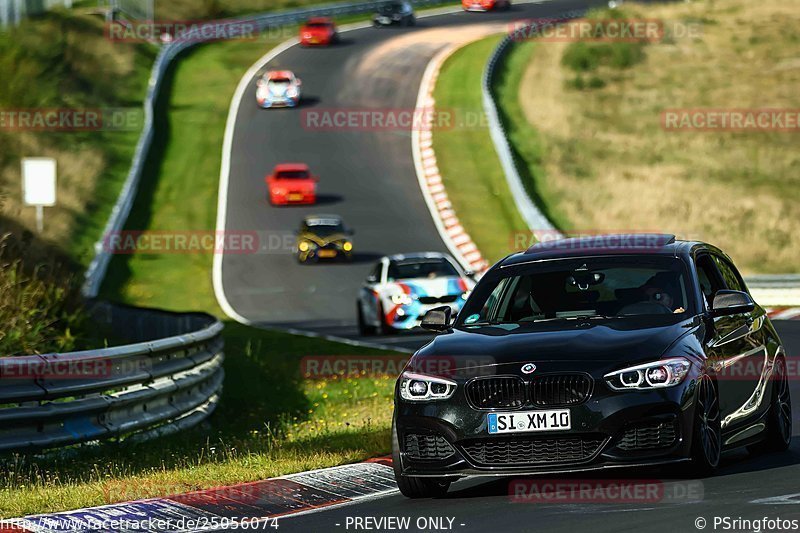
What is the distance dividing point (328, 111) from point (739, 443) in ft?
169

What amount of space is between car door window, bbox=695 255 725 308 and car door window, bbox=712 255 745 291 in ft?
0.56

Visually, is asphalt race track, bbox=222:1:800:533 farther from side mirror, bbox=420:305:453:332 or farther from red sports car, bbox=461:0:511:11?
side mirror, bbox=420:305:453:332

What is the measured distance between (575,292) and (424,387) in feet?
5.11

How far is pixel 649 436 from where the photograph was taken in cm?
871

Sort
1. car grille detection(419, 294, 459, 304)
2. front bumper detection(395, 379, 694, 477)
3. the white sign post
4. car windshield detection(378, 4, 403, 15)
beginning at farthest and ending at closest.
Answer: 1. car windshield detection(378, 4, 403, 15)
2. the white sign post
3. car grille detection(419, 294, 459, 304)
4. front bumper detection(395, 379, 694, 477)

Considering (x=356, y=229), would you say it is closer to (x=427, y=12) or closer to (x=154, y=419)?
(x=154, y=419)

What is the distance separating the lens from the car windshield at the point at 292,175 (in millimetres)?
48125

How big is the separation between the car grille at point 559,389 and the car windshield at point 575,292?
1094 mm

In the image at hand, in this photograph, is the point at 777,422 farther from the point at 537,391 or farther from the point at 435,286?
the point at 435,286

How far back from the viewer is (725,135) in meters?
60.7

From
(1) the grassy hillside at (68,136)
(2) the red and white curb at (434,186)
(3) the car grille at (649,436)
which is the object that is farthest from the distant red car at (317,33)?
(3) the car grille at (649,436)

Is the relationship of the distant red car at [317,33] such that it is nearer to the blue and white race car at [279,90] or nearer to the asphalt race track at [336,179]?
the asphalt race track at [336,179]

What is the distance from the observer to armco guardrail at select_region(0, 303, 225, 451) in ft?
39.1

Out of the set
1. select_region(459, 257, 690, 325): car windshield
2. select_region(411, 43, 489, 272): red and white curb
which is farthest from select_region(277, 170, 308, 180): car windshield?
select_region(459, 257, 690, 325): car windshield
